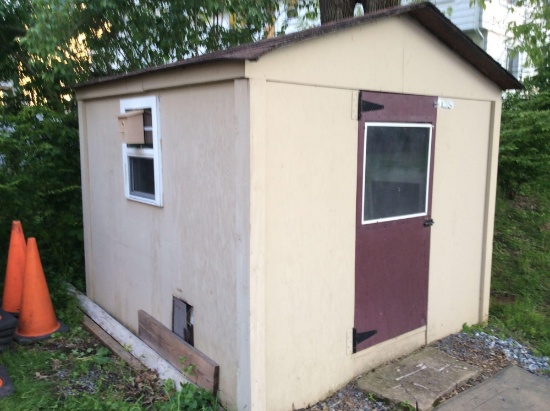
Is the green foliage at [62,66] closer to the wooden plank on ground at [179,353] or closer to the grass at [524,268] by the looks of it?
the wooden plank on ground at [179,353]

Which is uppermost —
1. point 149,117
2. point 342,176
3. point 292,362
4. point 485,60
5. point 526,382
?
point 485,60

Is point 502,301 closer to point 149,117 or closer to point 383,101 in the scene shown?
point 383,101

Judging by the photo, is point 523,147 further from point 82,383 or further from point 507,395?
point 82,383

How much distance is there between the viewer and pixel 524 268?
6.08 m

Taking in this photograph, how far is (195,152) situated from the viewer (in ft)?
11.0

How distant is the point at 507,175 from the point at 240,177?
214 inches

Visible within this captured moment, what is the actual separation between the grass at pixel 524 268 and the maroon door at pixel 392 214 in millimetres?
1210

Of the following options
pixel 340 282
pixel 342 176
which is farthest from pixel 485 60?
pixel 340 282

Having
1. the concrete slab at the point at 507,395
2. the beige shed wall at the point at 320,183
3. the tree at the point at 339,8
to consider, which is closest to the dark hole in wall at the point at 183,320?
the beige shed wall at the point at 320,183

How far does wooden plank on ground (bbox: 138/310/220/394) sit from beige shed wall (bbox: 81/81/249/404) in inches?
2.3

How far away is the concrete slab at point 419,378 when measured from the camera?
3.46 metres

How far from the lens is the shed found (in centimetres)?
303

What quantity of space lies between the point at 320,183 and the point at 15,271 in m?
3.21

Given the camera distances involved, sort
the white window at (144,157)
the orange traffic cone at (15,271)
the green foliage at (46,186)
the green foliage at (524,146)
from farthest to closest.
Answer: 1. the green foliage at (524,146)
2. the green foliage at (46,186)
3. the orange traffic cone at (15,271)
4. the white window at (144,157)
